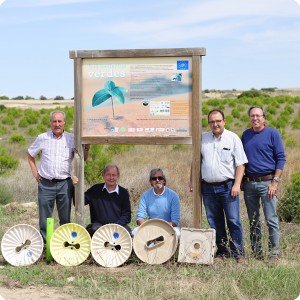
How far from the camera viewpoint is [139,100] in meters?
8.44

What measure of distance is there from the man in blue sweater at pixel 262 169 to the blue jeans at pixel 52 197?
2422 millimetres

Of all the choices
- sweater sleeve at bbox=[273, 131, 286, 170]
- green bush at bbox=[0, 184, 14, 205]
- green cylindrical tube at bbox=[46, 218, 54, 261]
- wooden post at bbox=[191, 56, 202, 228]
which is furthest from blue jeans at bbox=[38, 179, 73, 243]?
green bush at bbox=[0, 184, 14, 205]

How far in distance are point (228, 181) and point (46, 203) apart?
2.51 meters

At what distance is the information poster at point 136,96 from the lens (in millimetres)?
8336

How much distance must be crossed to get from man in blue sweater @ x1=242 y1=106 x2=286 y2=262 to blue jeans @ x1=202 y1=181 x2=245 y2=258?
20 centimetres

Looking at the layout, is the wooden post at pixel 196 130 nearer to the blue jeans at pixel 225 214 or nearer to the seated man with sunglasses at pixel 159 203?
the blue jeans at pixel 225 214

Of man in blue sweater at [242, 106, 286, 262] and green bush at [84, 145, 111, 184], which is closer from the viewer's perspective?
man in blue sweater at [242, 106, 286, 262]

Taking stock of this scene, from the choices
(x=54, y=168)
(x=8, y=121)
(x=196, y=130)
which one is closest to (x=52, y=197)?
(x=54, y=168)

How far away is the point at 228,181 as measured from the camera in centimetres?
782

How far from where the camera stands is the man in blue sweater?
7.68 meters

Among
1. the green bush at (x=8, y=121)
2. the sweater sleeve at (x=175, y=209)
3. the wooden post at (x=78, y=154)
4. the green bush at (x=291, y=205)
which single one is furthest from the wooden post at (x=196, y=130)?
the green bush at (x=8, y=121)

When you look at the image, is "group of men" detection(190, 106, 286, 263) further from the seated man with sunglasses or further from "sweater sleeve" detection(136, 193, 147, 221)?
"sweater sleeve" detection(136, 193, 147, 221)

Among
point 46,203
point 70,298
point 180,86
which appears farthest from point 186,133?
point 70,298

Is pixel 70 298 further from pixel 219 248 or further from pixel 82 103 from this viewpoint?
pixel 82 103
